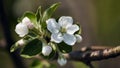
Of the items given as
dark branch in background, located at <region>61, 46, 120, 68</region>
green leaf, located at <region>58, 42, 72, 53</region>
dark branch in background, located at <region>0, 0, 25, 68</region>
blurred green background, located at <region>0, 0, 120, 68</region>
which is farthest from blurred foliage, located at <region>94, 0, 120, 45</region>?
green leaf, located at <region>58, 42, 72, 53</region>

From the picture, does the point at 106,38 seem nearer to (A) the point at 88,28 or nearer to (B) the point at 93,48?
(A) the point at 88,28

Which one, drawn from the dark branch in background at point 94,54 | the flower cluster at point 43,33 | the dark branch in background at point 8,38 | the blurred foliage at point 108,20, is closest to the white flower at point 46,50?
the flower cluster at point 43,33

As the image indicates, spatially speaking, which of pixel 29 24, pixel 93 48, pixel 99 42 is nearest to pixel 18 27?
pixel 29 24

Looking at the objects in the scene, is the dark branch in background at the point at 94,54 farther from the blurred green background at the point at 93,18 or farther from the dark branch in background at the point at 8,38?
the blurred green background at the point at 93,18

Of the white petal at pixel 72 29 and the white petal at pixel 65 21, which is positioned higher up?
the white petal at pixel 65 21

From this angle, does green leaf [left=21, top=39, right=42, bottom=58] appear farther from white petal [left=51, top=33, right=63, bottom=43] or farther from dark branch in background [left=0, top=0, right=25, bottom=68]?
dark branch in background [left=0, top=0, right=25, bottom=68]

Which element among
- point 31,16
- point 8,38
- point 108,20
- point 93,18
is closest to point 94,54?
point 31,16

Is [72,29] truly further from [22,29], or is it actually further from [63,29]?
[22,29]

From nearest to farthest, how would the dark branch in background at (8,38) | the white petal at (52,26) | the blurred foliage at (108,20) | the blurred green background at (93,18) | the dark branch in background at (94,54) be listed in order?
the white petal at (52,26)
the dark branch in background at (94,54)
the dark branch in background at (8,38)
the blurred green background at (93,18)
the blurred foliage at (108,20)
